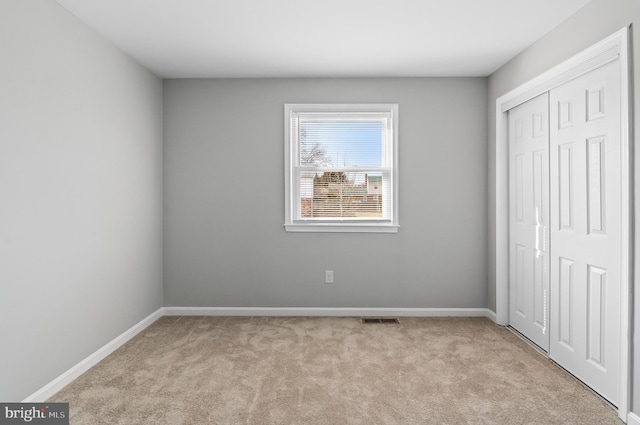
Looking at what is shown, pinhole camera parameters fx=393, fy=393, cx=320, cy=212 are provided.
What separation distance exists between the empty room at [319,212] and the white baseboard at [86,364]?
0.02 meters

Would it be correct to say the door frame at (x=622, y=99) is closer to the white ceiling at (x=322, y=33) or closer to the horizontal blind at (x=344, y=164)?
the white ceiling at (x=322, y=33)

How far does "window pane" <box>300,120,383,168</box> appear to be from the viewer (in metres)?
4.25

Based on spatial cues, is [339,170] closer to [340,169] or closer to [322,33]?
[340,169]

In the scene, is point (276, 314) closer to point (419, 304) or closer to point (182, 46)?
point (419, 304)

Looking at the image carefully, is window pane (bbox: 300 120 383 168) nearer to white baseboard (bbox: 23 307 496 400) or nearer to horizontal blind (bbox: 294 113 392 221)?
horizontal blind (bbox: 294 113 392 221)

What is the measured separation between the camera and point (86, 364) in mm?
2873

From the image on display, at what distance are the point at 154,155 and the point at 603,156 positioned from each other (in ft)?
12.6

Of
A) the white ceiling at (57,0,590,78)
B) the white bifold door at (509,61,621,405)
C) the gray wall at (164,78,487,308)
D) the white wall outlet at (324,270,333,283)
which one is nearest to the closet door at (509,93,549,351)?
the white bifold door at (509,61,621,405)

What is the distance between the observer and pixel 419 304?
4230 mm

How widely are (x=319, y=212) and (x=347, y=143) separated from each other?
807 millimetres

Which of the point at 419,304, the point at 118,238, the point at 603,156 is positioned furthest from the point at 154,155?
the point at 603,156

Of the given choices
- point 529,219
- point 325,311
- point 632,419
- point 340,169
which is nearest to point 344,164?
point 340,169

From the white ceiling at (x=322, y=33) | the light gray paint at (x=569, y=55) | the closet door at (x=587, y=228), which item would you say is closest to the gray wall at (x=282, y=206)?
the light gray paint at (x=569, y=55)

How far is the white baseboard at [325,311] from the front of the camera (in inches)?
166
